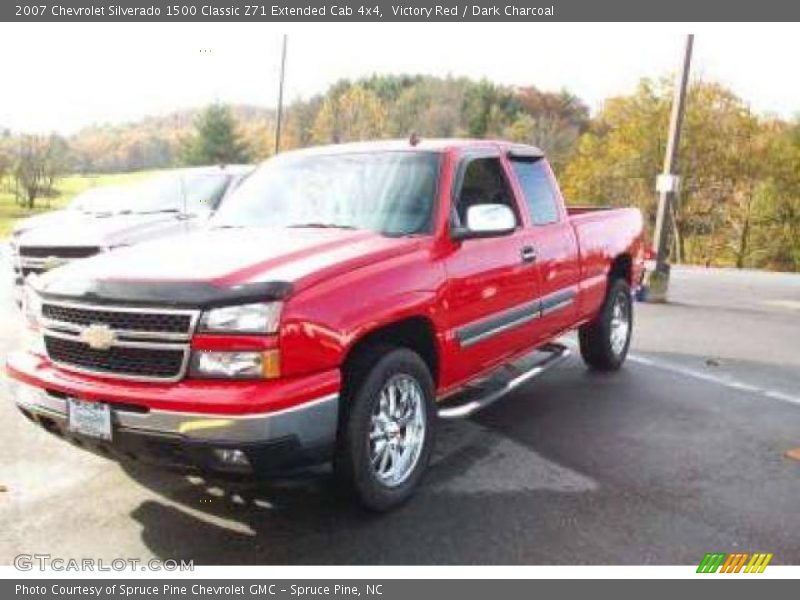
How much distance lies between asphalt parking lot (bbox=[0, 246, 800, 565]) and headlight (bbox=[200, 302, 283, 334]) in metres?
0.94

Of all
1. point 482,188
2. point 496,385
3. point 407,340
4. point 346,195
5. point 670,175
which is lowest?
point 496,385

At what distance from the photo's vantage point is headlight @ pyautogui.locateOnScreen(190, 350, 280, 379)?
3.53m

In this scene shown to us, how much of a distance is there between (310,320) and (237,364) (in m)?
0.37

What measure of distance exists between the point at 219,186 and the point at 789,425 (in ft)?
22.9

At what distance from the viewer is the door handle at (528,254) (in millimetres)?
5461

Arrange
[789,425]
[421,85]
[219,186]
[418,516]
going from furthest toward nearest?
[421,85] < [219,186] < [789,425] < [418,516]

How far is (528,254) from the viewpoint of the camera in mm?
5516

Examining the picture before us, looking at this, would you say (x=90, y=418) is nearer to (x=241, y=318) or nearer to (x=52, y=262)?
(x=241, y=318)

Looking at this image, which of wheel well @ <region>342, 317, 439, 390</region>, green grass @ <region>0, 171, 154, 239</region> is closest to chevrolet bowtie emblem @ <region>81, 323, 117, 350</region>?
wheel well @ <region>342, 317, 439, 390</region>

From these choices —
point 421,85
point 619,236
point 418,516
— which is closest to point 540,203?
point 619,236

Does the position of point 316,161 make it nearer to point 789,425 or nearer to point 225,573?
point 225,573

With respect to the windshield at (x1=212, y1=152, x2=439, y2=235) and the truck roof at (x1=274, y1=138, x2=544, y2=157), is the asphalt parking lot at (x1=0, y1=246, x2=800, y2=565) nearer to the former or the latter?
the windshield at (x1=212, y1=152, x2=439, y2=235)

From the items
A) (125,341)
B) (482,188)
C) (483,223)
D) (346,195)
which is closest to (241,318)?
(125,341)

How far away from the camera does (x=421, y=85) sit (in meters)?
74.4
